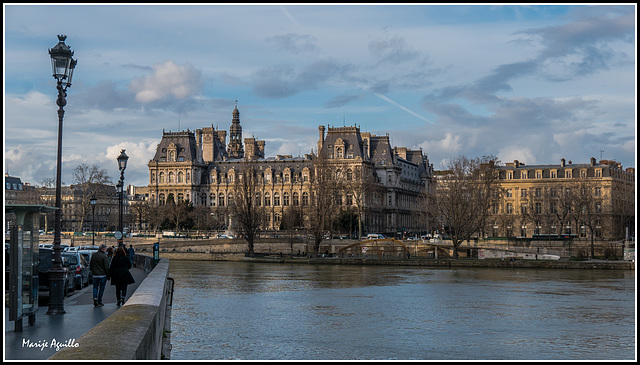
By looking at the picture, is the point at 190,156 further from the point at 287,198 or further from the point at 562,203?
the point at 562,203

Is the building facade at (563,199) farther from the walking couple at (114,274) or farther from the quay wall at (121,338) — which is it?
the quay wall at (121,338)

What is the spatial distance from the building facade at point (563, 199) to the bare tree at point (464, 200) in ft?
43.8

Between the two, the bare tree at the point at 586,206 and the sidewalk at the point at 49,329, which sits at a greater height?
the bare tree at the point at 586,206

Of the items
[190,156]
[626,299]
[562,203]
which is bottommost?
[626,299]

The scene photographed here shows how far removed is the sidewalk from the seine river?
2624 mm

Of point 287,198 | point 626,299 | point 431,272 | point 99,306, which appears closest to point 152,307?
point 99,306

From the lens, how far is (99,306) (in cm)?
2055

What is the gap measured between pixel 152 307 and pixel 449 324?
706 inches

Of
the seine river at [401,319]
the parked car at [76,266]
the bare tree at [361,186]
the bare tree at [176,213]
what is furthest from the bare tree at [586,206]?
the parked car at [76,266]

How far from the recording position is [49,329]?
1571 centimetres

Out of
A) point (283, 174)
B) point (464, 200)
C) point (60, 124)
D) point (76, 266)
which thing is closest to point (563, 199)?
point (464, 200)

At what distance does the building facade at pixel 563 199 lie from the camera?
9744 cm

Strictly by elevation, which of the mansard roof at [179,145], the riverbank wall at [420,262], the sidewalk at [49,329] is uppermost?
the mansard roof at [179,145]

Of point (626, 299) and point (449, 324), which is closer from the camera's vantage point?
point (449, 324)
